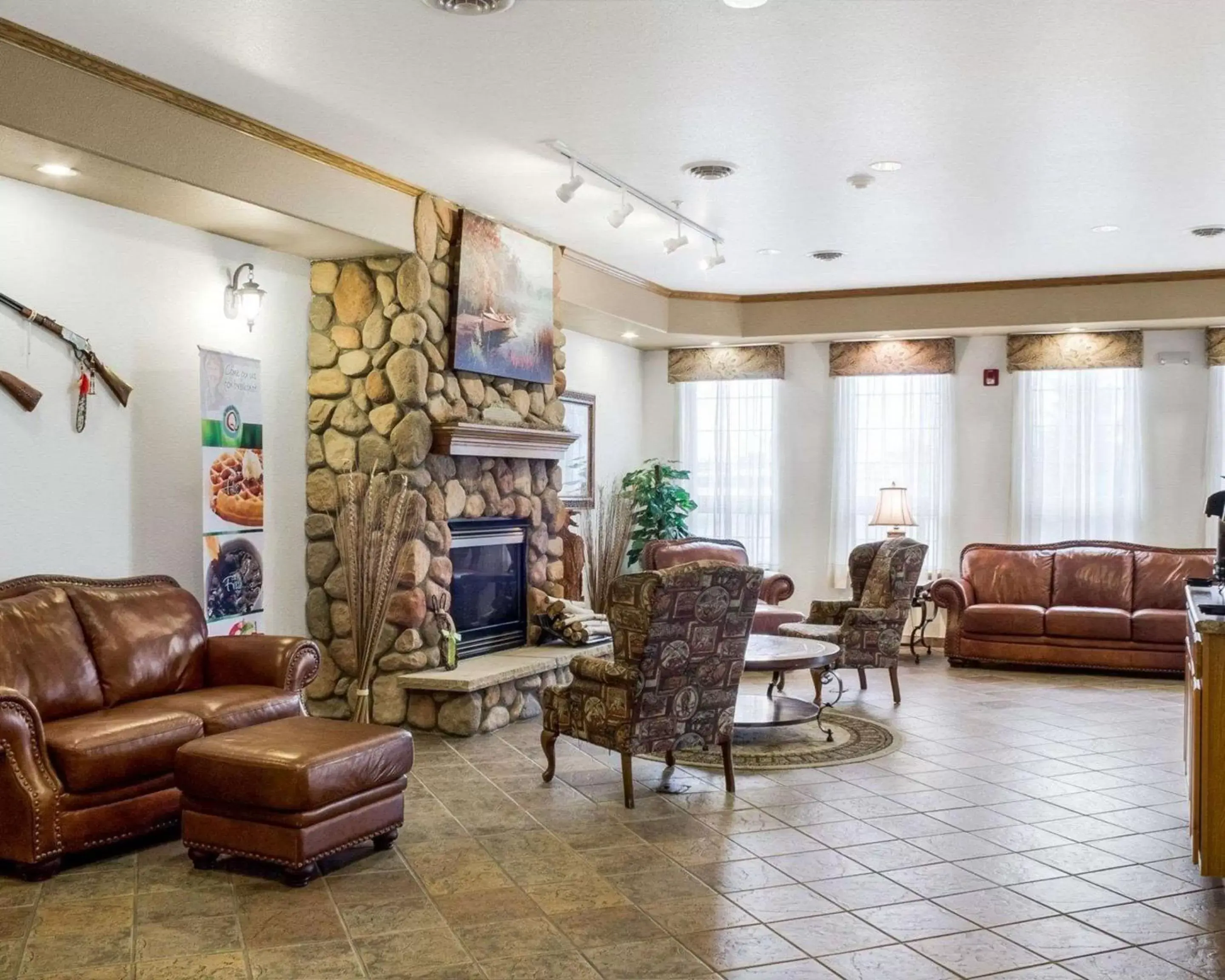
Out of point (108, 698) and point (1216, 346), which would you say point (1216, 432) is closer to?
point (1216, 346)

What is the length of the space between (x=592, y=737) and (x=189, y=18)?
3064 millimetres

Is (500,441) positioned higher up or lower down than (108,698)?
higher up

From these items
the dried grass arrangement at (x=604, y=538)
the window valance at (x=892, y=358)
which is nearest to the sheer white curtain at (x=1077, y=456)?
the window valance at (x=892, y=358)

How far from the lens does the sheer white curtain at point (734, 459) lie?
977cm

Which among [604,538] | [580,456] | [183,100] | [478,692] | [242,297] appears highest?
[183,100]

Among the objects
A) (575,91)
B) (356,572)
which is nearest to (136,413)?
(356,572)

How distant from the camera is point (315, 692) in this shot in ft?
19.6

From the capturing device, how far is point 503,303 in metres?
6.49

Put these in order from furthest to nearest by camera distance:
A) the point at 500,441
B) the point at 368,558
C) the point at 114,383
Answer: the point at 500,441, the point at 368,558, the point at 114,383

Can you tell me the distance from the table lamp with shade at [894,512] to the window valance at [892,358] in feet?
3.49

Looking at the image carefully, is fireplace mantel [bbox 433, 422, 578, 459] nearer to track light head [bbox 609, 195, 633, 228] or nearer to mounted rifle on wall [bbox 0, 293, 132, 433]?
track light head [bbox 609, 195, 633, 228]

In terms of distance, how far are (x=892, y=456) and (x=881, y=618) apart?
290 cm

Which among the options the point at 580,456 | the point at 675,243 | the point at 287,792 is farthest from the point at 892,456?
the point at 287,792

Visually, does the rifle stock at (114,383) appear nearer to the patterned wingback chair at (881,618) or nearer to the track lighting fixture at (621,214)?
the track lighting fixture at (621,214)
